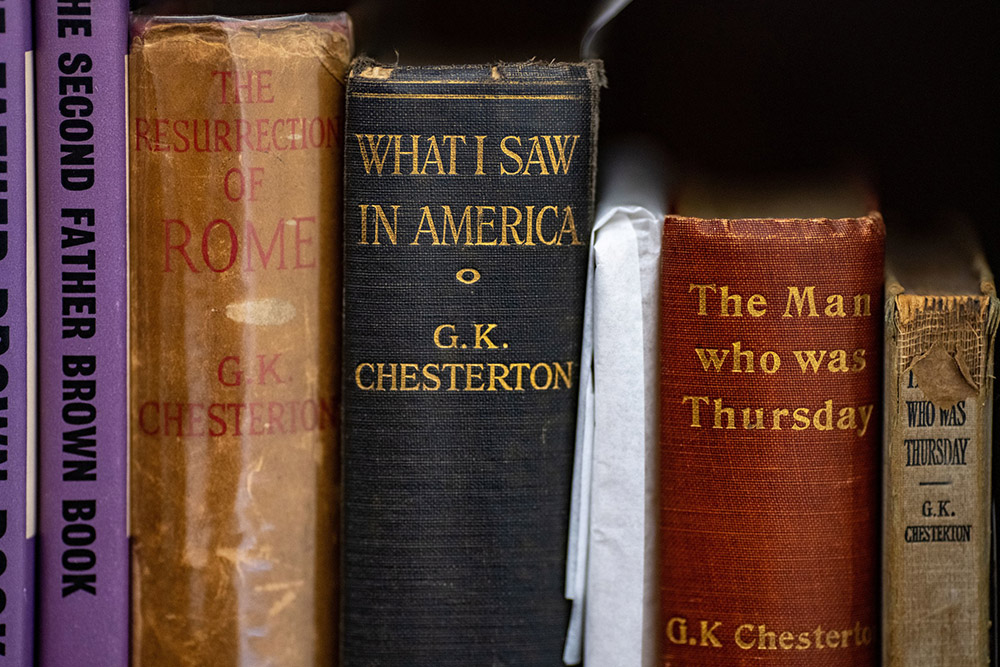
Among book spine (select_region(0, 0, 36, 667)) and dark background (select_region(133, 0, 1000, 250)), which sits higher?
dark background (select_region(133, 0, 1000, 250))

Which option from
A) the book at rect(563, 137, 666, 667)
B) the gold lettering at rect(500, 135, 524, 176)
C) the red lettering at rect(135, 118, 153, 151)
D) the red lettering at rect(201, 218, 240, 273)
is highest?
the red lettering at rect(135, 118, 153, 151)

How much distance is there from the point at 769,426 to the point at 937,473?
0.34ft

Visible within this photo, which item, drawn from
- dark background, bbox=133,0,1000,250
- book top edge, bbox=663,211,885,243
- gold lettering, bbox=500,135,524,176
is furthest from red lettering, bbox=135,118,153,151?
book top edge, bbox=663,211,885,243

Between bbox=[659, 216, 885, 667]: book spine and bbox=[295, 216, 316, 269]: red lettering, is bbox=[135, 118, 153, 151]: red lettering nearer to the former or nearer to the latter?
bbox=[295, 216, 316, 269]: red lettering

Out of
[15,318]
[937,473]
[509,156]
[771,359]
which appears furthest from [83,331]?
[937,473]

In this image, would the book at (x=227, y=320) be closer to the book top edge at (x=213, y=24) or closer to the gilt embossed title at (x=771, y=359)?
the book top edge at (x=213, y=24)

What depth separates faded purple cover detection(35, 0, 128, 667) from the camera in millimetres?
498

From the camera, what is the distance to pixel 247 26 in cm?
52

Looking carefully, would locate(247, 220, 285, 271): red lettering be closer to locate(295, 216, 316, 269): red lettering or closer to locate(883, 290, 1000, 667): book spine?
locate(295, 216, 316, 269): red lettering

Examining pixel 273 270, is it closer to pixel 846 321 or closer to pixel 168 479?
pixel 168 479

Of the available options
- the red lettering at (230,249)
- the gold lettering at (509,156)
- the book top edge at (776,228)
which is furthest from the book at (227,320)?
the book top edge at (776,228)

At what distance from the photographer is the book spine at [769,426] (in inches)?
19.5

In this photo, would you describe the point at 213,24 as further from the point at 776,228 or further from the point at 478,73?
the point at 776,228

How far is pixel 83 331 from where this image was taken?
50cm
